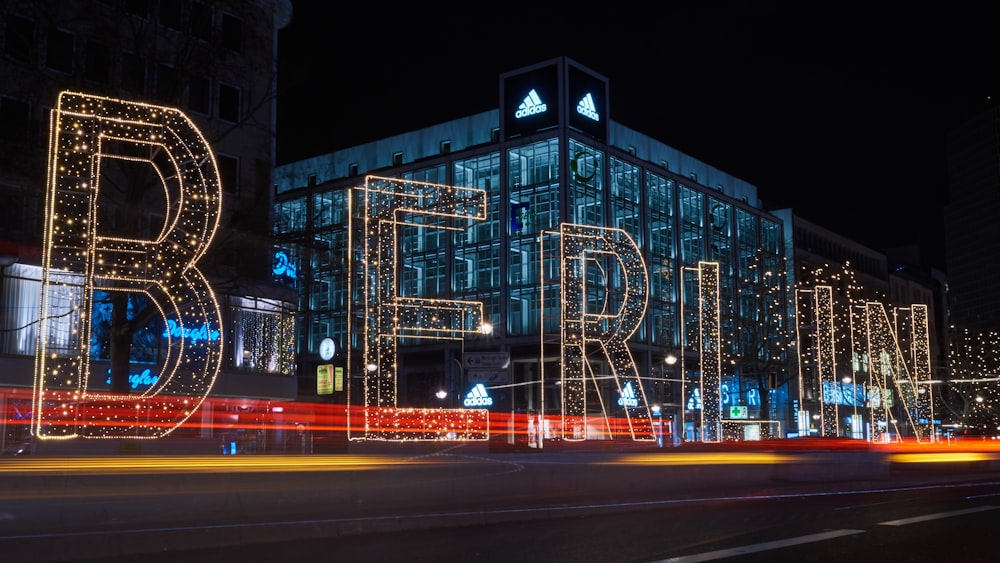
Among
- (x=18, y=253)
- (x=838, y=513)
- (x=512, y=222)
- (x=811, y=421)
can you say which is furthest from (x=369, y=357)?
(x=811, y=421)

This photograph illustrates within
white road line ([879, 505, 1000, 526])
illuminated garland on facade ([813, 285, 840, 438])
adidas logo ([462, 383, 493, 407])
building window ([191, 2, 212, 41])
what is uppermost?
building window ([191, 2, 212, 41])

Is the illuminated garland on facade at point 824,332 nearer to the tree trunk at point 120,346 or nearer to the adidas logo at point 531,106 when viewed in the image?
the tree trunk at point 120,346

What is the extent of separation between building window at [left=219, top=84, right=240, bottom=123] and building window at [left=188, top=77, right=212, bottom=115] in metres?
0.89

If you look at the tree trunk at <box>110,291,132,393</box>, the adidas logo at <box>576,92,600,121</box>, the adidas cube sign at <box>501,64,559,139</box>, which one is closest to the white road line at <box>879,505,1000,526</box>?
the tree trunk at <box>110,291,132,393</box>

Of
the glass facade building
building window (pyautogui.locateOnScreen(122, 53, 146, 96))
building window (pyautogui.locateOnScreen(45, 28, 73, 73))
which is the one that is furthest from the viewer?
the glass facade building

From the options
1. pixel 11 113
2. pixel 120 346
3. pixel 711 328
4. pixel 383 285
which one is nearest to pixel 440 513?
pixel 383 285

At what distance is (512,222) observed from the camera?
221 ft

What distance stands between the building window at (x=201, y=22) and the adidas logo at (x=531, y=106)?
1789 inches

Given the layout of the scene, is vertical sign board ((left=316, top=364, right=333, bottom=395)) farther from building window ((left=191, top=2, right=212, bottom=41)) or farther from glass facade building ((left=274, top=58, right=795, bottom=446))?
glass facade building ((left=274, top=58, right=795, bottom=446))

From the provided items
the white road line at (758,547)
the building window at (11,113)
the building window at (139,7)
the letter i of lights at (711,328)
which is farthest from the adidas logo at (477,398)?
the white road line at (758,547)

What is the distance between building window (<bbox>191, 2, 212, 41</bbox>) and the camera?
22.4m

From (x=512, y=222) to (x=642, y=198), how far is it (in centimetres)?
1117

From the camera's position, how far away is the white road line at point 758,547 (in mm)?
10219

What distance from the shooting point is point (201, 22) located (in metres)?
22.4
